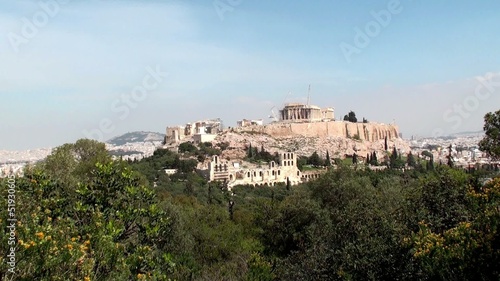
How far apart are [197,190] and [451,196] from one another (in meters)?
33.1

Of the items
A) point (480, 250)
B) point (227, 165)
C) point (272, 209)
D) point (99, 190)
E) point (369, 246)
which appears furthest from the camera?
point (227, 165)

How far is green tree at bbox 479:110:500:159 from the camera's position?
43.7ft

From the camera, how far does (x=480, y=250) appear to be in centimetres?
730

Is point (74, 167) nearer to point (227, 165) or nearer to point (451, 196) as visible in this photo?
point (451, 196)

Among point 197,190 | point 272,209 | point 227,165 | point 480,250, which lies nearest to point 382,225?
point 480,250

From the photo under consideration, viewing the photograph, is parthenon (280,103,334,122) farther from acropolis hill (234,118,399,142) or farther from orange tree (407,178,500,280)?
orange tree (407,178,500,280)

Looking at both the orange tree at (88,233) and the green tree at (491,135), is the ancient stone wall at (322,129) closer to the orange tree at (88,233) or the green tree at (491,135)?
the green tree at (491,135)

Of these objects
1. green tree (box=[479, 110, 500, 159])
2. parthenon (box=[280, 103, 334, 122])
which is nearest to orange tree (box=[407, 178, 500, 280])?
green tree (box=[479, 110, 500, 159])

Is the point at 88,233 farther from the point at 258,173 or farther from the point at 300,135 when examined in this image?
the point at 300,135

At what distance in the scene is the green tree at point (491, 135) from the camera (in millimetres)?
13330

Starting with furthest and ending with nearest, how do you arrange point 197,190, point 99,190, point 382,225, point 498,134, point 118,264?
1. point 197,190
2. point 498,134
3. point 382,225
4. point 99,190
5. point 118,264

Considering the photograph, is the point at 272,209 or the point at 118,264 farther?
the point at 272,209

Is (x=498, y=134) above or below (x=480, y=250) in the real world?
above

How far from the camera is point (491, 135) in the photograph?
13.7m
